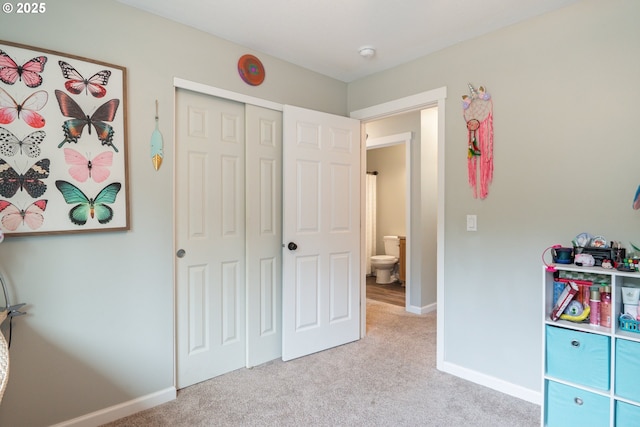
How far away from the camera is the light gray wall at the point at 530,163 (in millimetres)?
1935

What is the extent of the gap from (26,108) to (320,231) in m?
2.02

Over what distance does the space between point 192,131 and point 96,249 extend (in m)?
0.94

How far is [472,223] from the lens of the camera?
2490mm

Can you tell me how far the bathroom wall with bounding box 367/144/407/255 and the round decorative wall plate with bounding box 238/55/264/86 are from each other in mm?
3710

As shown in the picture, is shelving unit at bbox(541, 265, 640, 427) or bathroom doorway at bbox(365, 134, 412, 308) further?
bathroom doorway at bbox(365, 134, 412, 308)

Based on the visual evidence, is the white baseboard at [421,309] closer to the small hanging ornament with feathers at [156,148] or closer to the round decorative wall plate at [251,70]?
the round decorative wall plate at [251,70]

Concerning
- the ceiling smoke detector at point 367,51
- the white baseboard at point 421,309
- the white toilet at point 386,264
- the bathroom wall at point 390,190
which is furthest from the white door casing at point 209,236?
the bathroom wall at point 390,190

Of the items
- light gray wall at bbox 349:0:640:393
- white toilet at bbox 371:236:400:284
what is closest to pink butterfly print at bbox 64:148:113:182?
light gray wall at bbox 349:0:640:393

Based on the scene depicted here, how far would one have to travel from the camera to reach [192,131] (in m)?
2.40

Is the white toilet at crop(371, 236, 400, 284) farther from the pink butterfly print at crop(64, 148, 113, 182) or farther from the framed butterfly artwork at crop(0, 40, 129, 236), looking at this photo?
the pink butterfly print at crop(64, 148, 113, 182)

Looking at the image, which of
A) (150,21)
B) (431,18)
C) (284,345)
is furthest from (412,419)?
(150,21)

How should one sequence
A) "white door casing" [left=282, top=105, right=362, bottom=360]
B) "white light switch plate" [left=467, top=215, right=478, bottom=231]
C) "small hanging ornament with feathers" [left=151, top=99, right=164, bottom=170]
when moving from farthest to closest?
"white door casing" [left=282, top=105, right=362, bottom=360], "white light switch plate" [left=467, top=215, right=478, bottom=231], "small hanging ornament with feathers" [left=151, top=99, right=164, bottom=170]

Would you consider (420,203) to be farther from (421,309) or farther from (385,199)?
(385,199)

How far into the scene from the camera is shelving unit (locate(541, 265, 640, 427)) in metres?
1.69
